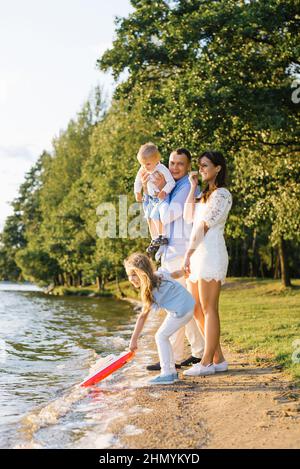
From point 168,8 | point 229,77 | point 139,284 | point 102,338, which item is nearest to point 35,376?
point 139,284

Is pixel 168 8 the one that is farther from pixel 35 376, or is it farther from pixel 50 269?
pixel 50 269

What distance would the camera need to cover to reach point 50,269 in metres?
54.0

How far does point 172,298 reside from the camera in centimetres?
645

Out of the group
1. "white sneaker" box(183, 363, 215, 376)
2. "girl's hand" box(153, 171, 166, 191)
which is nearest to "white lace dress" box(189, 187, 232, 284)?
"girl's hand" box(153, 171, 166, 191)

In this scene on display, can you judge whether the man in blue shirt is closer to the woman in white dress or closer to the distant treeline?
the woman in white dress

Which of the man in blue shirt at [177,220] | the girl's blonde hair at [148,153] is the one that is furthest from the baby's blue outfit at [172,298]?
the girl's blonde hair at [148,153]

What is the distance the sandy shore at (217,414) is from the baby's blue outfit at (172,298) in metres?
0.76

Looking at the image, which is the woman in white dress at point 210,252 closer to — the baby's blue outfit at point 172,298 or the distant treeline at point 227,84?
the baby's blue outfit at point 172,298

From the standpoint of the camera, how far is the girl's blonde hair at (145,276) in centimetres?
623

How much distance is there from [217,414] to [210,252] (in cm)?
202

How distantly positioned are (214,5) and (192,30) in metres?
0.81

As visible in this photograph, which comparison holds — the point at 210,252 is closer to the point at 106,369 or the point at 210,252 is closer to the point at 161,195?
the point at 161,195

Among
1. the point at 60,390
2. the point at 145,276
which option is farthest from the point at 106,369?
the point at 145,276

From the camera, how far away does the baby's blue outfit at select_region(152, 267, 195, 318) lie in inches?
251
